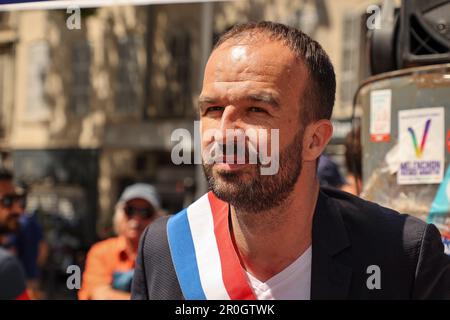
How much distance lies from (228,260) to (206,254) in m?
0.06

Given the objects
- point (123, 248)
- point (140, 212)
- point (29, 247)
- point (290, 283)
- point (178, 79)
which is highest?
point (178, 79)

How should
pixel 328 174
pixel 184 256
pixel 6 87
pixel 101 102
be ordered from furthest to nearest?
pixel 6 87, pixel 101 102, pixel 328 174, pixel 184 256

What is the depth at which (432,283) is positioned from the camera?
5.43 feet

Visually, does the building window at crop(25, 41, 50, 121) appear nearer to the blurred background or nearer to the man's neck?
the blurred background

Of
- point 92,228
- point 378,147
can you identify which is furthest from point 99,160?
point 378,147

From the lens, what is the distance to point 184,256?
1.71m

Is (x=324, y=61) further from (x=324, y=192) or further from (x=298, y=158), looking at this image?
(x=324, y=192)

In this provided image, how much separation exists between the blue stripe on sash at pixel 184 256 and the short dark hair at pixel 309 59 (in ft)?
1.39

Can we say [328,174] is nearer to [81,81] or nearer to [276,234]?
[276,234]

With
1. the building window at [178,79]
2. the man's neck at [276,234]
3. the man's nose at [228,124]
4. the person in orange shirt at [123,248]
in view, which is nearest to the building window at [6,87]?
the building window at [178,79]

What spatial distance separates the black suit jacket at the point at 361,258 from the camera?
5.33 feet

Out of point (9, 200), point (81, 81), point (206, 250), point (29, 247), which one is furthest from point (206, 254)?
point (81, 81)

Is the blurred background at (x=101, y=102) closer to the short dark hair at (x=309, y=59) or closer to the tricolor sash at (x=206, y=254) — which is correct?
the tricolor sash at (x=206, y=254)

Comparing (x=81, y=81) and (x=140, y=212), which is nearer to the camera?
(x=140, y=212)
